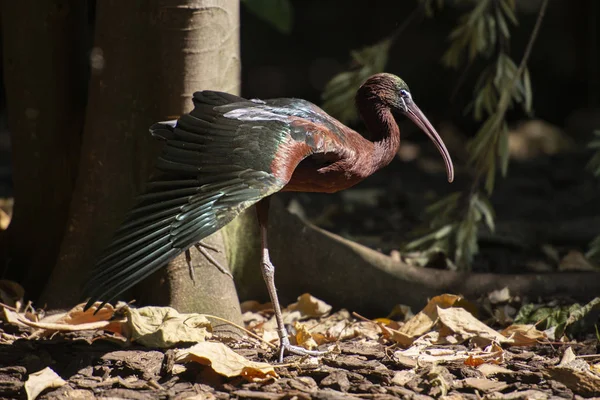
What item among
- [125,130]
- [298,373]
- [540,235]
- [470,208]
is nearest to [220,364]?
[298,373]

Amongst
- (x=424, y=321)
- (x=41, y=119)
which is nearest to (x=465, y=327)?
(x=424, y=321)

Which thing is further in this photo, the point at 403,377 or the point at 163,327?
the point at 163,327

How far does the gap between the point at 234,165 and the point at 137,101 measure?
109 cm

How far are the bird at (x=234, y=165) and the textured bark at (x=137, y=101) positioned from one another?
0.30 metres

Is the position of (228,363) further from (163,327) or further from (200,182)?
(200,182)

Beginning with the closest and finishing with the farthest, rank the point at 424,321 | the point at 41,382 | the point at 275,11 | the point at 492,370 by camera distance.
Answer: the point at 41,382 < the point at 492,370 < the point at 424,321 < the point at 275,11

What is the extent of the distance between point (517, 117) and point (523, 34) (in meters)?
1.11

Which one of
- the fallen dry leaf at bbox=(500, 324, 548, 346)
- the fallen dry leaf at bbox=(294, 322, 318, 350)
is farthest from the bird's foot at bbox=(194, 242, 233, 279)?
the fallen dry leaf at bbox=(500, 324, 548, 346)

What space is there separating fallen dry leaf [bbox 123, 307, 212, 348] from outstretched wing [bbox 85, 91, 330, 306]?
603 mm

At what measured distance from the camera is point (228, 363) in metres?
4.07

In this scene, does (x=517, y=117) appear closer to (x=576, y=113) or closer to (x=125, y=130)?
(x=576, y=113)

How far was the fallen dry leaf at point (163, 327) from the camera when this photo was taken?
4.40 metres

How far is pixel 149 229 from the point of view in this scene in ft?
13.0

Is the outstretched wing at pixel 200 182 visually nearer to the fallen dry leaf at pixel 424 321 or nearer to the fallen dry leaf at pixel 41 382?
the fallen dry leaf at pixel 41 382
